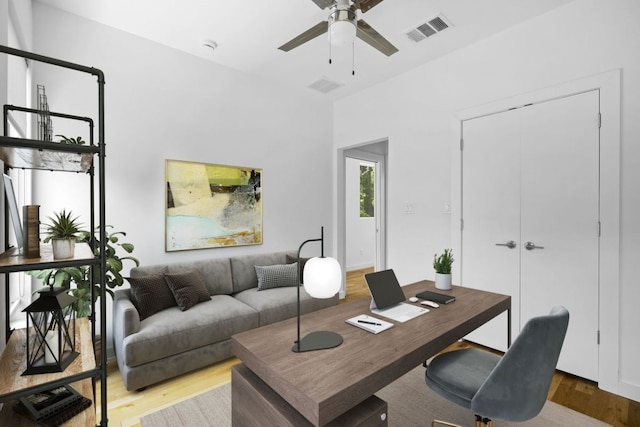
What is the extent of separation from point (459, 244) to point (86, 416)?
3.10 meters

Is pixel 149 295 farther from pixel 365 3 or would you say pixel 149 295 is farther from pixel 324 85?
pixel 324 85

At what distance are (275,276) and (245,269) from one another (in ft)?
1.18

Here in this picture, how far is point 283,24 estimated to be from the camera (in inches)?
108

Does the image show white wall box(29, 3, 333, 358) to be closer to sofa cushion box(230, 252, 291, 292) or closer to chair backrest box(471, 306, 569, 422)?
sofa cushion box(230, 252, 291, 292)

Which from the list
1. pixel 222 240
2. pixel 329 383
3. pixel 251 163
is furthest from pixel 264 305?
pixel 329 383

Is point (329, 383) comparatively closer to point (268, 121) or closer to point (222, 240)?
point (222, 240)

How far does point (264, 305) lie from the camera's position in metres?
2.98

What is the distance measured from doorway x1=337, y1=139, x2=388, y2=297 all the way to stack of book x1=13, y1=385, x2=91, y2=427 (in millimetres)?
3553

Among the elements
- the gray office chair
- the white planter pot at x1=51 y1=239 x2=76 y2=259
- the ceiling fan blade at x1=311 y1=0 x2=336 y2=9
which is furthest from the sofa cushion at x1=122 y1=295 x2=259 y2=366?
the ceiling fan blade at x1=311 y1=0 x2=336 y2=9

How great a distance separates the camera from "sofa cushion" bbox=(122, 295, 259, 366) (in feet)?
7.30

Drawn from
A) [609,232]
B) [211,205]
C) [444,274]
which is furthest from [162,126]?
[609,232]

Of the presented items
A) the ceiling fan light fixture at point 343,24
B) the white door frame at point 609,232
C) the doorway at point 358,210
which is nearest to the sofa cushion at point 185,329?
the doorway at point 358,210

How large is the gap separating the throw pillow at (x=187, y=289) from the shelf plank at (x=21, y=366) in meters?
1.29

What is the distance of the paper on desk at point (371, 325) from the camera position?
1497 millimetres
